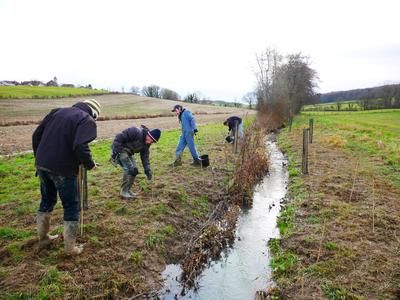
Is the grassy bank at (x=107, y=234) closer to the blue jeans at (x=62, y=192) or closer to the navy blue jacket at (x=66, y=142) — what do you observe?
the blue jeans at (x=62, y=192)

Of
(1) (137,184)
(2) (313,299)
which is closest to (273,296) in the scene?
(2) (313,299)

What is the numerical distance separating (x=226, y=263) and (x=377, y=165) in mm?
9921

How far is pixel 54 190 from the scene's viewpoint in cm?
527

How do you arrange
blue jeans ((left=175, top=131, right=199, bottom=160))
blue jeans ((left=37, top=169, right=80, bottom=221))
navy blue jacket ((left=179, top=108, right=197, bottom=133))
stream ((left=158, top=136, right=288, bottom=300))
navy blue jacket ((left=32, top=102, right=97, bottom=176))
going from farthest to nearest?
blue jeans ((left=175, top=131, right=199, bottom=160)) < navy blue jacket ((left=179, top=108, right=197, bottom=133)) < stream ((left=158, top=136, right=288, bottom=300)) < blue jeans ((left=37, top=169, right=80, bottom=221)) < navy blue jacket ((left=32, top=102, right=97, bottom=176))

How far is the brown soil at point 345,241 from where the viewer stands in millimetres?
5094

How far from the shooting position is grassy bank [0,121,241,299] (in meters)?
4.70

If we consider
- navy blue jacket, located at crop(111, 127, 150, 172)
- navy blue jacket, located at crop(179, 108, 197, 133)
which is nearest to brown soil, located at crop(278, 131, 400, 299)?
navy blue jacket, located at crop(111, 127, 150, 172)

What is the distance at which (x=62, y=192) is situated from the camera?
4.90m

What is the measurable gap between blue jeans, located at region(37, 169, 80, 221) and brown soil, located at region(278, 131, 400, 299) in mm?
3472

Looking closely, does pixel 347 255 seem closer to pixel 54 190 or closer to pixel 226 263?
pixel 226 263

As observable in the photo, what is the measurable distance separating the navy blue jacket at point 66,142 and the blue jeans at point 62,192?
149 millimetres

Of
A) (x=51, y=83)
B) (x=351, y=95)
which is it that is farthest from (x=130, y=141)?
(x=351, y=95)

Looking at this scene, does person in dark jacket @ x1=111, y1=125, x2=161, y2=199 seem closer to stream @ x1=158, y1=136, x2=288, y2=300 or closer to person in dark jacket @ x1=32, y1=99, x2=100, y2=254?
person in dark jacket @ x1=32, y1=99, x2=100, y2=254

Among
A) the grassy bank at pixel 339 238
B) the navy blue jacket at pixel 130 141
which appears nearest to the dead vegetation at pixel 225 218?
the grassy bank at pixel 339 238
